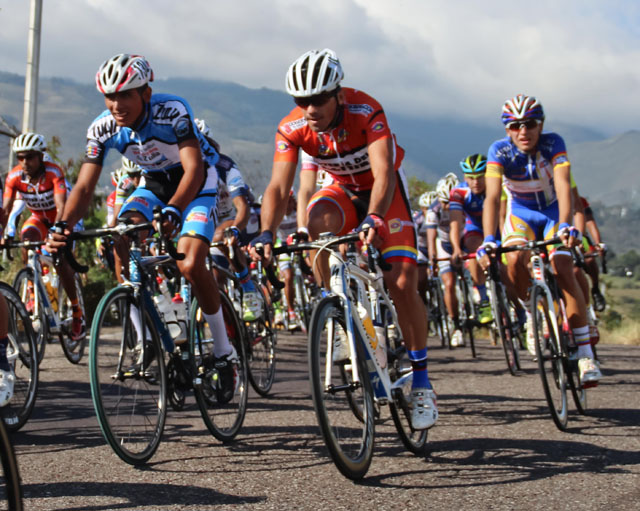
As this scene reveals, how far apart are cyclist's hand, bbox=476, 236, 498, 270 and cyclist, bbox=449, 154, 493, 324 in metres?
3.86

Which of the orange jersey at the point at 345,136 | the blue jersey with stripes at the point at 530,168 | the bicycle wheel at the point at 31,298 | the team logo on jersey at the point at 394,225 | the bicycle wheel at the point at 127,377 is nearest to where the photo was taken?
the bicycle wheel at the point at 127,377

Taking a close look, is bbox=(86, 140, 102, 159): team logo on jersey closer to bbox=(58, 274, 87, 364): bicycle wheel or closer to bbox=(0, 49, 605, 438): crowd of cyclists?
bbox=(0, 49, 605, 438): crowd of cyclists

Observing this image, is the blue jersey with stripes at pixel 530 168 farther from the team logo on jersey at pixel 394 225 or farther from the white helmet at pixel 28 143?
the white helmet at pixel 28 143

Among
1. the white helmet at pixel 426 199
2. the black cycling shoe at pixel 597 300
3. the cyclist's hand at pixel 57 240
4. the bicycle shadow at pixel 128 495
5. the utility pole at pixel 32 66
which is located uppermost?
the utility pole at pixel 32 66

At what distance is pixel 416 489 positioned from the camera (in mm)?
4289

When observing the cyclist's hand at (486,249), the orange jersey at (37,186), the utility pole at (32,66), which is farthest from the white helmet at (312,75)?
the utility pole at (32,66)

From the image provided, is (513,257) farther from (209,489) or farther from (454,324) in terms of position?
(454,324)

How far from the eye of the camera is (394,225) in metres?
5.40

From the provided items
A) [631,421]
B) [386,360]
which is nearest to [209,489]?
[386,360]

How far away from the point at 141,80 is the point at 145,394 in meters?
2.08

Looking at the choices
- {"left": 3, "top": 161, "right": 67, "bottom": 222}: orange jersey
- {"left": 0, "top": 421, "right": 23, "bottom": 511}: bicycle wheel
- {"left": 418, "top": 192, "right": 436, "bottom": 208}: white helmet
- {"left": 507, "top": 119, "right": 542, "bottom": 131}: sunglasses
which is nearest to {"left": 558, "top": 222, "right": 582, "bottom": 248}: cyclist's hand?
{"left": 507, "top": 119, "right": 542, "bottom": 131}: sunglasses

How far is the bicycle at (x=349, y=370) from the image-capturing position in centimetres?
421

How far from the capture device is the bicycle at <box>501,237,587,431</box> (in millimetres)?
6012

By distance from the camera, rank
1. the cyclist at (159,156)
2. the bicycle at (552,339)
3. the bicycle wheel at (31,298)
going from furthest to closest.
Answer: the bicycle wheel at (31,298) < the bicycle at (552,339) < the cyclist at (159,156)
